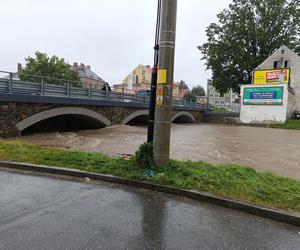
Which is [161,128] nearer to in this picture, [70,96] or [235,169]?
[235,169]

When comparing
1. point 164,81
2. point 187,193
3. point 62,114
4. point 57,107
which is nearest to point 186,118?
point 62,114

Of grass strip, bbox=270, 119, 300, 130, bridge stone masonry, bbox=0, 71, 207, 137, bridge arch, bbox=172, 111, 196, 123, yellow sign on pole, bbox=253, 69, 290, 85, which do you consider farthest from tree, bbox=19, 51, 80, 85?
grass strip, bbox=270, 119, 300, 130

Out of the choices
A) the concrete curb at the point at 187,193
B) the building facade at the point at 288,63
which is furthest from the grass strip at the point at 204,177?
the building facade at the point at 288,63

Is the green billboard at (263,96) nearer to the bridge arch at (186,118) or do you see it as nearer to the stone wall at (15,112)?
the bridge arch at (186,118)

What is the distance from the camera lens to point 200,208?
424 centimetres

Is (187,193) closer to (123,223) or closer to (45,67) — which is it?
(123,223)

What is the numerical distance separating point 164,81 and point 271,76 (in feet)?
112

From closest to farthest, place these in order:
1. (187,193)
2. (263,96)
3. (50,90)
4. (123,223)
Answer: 1. (123,223)
2. (187,193)
3. (50,90)
4. (263,96)

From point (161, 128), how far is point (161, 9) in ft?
8.11

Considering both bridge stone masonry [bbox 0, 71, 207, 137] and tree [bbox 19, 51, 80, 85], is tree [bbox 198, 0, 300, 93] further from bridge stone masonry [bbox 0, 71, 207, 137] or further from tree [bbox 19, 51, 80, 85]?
tree [bbox 19, 51, 80, 85]

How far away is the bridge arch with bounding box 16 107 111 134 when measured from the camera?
14.0 metres

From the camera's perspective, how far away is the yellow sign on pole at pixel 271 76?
1358 inches

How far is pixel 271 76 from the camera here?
116 feet

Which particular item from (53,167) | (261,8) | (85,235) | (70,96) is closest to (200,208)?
(85,235)
